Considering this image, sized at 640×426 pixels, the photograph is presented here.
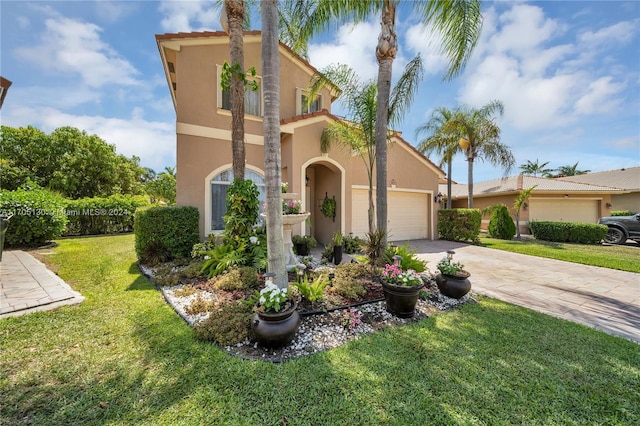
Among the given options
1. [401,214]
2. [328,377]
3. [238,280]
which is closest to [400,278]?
[328,377]

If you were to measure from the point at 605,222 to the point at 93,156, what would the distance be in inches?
1442

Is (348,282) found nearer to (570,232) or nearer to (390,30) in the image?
(390,30)

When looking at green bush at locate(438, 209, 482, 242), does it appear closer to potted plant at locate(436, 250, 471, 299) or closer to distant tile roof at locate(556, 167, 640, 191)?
potted plant at locate(436, 250, 471, 299)

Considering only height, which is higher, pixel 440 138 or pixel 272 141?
pixel 440 138

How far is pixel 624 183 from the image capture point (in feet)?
71.9

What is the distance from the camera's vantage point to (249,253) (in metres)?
6.37

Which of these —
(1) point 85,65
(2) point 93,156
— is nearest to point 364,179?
(1) point 85,65

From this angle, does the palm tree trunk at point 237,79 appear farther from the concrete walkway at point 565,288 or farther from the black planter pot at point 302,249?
the concrete walkway at point 565,288

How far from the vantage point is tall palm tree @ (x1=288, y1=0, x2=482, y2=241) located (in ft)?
18.9

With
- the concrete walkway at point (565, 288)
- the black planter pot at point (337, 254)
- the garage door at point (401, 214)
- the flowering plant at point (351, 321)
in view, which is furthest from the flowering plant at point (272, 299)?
the garage door at point (401, 214)

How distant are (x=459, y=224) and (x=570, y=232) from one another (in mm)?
5825

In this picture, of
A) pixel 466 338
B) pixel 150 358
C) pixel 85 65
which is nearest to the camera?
pixel 150 358

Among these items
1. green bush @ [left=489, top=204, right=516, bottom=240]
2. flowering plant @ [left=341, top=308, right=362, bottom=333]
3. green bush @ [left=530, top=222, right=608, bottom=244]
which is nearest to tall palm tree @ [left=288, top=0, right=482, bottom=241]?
flowering plant @ [left=341, top=308, right=362, bottom=333]

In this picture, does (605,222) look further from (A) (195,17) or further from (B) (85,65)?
(B) (85,65)
